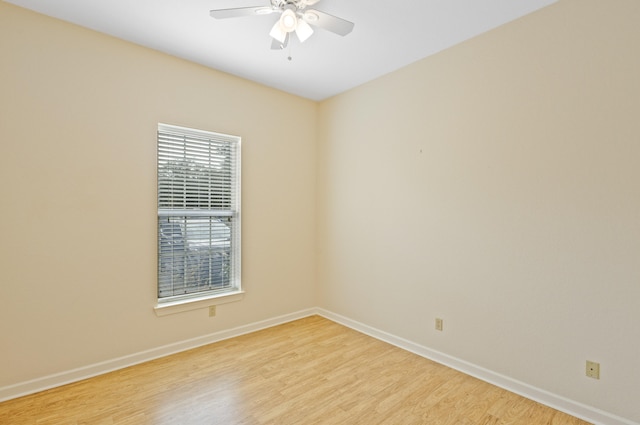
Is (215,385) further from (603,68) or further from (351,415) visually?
(603,68)

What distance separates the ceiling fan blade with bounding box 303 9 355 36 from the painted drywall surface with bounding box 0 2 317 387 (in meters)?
1.53

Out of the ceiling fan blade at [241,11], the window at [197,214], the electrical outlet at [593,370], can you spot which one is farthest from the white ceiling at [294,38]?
the electrical outlet at [593,370]

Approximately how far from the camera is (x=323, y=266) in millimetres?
4043

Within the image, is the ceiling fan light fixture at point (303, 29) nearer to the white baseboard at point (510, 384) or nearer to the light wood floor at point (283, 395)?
the light wood floor at point (283, 395)

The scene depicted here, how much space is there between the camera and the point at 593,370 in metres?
2.01

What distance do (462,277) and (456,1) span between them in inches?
82.7

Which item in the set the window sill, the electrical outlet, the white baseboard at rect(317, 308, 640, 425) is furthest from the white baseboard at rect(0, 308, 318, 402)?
the electrical outlet

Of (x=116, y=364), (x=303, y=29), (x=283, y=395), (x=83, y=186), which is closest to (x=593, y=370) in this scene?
(x=283, y=395)

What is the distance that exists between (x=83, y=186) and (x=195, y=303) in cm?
142

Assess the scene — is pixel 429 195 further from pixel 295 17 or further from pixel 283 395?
pixel 283 395

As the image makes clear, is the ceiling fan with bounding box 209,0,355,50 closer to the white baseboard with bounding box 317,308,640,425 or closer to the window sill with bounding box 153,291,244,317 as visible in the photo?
the window sill with bounding box 153,291,244,317

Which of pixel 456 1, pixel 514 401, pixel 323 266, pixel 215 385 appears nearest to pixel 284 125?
pixel 323 266

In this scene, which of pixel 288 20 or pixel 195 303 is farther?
pixel 195 303

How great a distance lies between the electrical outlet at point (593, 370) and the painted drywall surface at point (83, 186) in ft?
9.83
